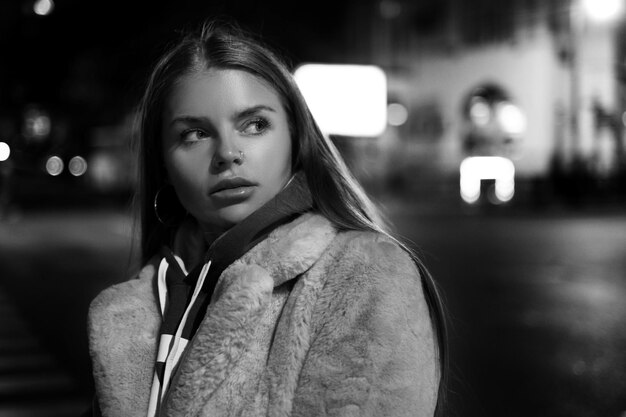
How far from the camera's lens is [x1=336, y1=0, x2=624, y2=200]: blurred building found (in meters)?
29.6

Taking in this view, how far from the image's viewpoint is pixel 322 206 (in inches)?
59.4

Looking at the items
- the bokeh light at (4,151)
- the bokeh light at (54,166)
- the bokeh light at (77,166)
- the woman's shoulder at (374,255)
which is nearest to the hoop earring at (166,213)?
the woman's shoulder at (374,255)

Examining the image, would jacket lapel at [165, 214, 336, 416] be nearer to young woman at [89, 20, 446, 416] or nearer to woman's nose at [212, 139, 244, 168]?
young woman at [89, 20, 446, 416]

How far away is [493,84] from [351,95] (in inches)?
304

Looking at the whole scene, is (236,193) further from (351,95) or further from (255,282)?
(351,95)

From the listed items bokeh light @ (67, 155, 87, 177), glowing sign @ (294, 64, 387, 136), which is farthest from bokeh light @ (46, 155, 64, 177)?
glowing sign @ (294, 64, 387, 136)

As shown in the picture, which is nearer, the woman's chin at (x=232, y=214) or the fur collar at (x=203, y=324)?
the fur collar at (x=203, y=324)

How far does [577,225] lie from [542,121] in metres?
15.3

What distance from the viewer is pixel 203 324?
1.36 m

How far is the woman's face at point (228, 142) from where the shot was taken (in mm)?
1496

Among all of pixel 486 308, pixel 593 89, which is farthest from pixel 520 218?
pixel 486 308

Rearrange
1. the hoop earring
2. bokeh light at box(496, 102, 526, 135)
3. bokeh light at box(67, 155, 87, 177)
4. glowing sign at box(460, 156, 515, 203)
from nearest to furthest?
1. the hoop earring
2. glowing sign at box(460, 156, 515, 203)
3. bokeh light at box(496, 102, 526, 135)
4. bokeh light at box(67, 155, 87, 177)

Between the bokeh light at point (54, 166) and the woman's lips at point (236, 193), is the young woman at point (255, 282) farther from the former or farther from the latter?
the bokeh light at point (54, 166)

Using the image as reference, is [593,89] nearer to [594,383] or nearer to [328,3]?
[328,3]
